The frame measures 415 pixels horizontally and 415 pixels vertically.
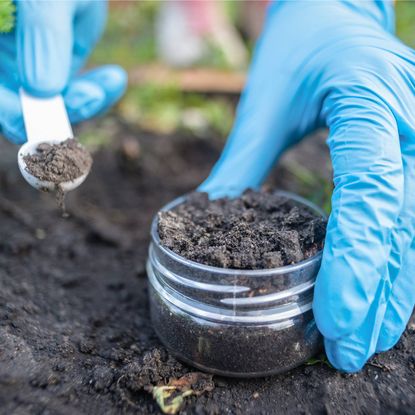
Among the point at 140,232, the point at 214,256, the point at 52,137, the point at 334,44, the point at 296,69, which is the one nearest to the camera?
the point at 214,256

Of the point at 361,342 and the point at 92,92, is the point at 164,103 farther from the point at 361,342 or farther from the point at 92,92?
the point at 361,342

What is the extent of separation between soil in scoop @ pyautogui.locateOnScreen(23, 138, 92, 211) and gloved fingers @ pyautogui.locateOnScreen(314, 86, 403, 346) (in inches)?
31.8

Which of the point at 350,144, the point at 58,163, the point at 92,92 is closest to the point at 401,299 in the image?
the point at 350,144

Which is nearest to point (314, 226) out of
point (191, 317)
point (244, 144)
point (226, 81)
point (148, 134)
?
point (191, 317)

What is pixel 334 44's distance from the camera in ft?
5.67

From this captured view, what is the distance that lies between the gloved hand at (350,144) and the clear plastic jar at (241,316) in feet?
0.22

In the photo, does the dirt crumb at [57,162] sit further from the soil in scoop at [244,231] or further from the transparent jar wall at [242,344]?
the transparent jar wall at [242,344]

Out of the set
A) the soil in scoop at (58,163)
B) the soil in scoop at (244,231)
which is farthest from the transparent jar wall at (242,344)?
the soil in scoop at (58,163)

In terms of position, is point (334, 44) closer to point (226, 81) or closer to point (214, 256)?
point (214, 256)

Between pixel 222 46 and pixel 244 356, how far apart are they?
299 centimetres

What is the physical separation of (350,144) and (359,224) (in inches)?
10.8

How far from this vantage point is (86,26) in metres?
2.16

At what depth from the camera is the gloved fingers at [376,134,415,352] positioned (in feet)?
4.53

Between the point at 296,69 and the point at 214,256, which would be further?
the point at 296,69
